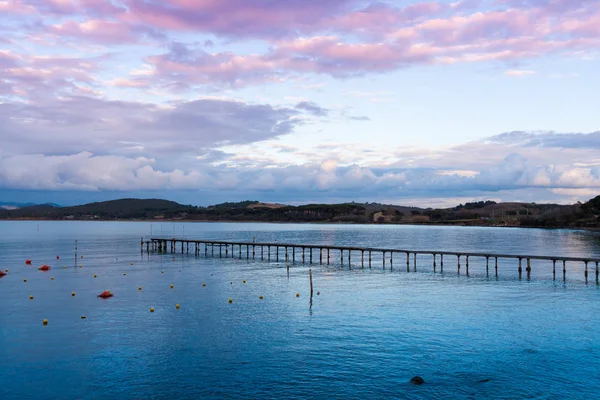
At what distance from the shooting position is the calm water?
22.7 metres

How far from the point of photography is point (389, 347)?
93.2 feet

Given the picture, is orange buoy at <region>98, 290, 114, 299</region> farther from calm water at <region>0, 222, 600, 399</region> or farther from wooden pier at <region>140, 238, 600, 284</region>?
wooden pier at <region>140, 238, 600, 284</region>

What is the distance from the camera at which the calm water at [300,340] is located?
22656 millimetres

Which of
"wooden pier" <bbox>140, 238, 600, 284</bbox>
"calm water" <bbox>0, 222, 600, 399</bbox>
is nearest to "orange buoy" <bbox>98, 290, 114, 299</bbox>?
"calm water" <bbox>0, 222, 600, 399</bbox>

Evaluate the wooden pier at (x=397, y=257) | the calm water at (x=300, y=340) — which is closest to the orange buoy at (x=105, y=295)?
the calm water at (x=300, y=340)

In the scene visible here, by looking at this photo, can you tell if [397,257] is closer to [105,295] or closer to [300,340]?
[105,295]

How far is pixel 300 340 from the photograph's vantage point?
29.9m

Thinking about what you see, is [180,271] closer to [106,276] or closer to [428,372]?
[106,276]

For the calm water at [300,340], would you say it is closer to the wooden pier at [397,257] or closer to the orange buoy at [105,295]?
the orange buoy at [105,295]

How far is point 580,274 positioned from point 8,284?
6807 cm

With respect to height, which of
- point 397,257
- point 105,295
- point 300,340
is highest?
point 105,295

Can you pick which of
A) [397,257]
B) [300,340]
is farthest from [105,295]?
[397,257]

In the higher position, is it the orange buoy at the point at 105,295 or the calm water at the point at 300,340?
the orange buoy at the point at 105,295

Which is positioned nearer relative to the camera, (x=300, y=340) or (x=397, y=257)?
(x=300, y=340)
